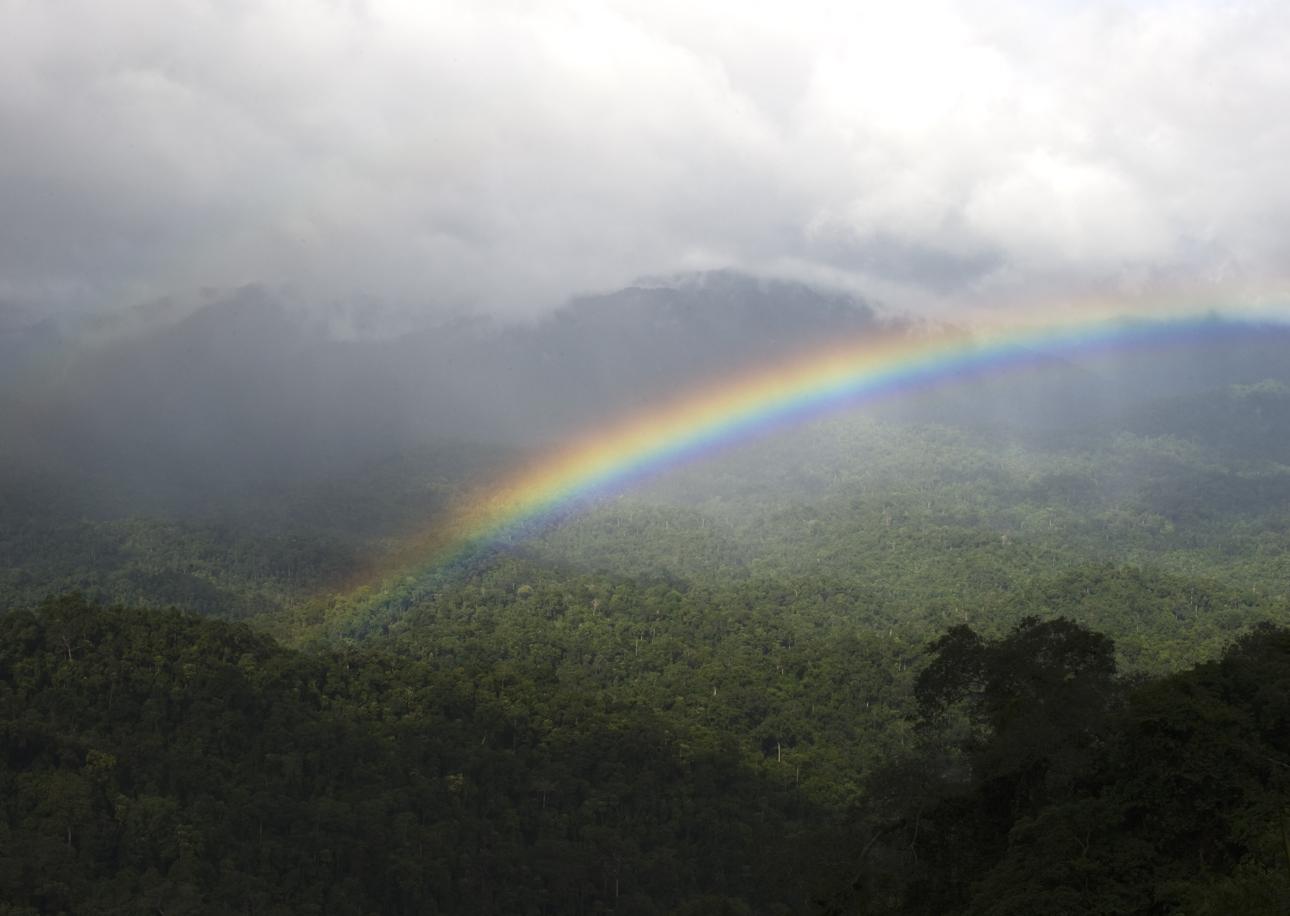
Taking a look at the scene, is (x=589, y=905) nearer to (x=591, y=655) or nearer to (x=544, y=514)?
(x=591, y=655)

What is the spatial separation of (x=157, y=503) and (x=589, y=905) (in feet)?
332

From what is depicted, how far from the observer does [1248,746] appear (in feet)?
56.2

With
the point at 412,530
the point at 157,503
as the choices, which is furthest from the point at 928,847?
the point at 157,503

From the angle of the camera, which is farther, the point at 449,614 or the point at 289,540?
the point at 289,540

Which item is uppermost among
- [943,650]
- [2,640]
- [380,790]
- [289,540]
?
[289,540]

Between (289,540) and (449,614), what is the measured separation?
31392 mm

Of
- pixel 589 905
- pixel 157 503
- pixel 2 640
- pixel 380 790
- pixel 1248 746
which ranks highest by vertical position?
pixel 157 503

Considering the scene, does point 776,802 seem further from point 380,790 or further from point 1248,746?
point 1248,746

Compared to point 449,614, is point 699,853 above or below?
below

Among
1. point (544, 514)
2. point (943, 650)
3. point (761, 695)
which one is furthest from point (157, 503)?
point (943, 650)

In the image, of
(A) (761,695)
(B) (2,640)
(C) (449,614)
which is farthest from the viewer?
(C) (449,614)

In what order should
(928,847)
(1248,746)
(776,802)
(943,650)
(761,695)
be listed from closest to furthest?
1. (1248,746)
2. (928,847)
3. (943,650)
4. (776,802)
5. (761,695)

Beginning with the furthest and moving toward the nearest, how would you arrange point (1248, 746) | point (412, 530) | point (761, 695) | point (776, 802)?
point (412, 530)
point (761, 695)
point (776, 802)
point (1248, 746)

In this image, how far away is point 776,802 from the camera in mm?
49750
